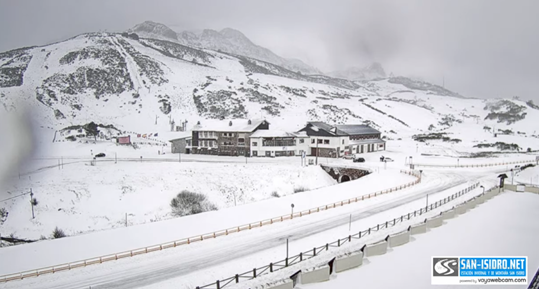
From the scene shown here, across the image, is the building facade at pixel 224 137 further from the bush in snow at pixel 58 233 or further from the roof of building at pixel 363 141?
the bush in snow at pixel 58 233

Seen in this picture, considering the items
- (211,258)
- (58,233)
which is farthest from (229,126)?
(211,258)

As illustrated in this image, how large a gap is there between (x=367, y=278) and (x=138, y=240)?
2003 centimetres

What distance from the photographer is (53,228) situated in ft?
117

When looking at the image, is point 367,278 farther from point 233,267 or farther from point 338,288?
point 233,267

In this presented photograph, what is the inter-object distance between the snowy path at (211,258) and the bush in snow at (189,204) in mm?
14625

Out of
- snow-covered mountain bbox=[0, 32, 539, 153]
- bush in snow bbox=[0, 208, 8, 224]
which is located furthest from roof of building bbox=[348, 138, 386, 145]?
bush in snow bbox=[0, 208, 8, 224]

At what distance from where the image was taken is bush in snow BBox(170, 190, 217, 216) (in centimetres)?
4259

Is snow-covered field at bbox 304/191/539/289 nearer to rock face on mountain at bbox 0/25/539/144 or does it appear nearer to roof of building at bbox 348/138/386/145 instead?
roof of building at bbox 348/138/386/145

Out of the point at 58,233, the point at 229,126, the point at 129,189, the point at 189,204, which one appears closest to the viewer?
the point at 58,233

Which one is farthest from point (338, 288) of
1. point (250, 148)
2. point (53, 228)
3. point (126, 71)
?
point (126, 71)

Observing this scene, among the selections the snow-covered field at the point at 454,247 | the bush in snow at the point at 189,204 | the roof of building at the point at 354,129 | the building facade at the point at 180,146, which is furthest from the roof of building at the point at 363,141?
the snow-covered field at the point at 454,247

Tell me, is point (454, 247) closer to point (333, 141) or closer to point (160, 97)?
point (333, 141)

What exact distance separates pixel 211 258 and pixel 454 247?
16984 mm

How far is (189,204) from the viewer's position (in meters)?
44.0
